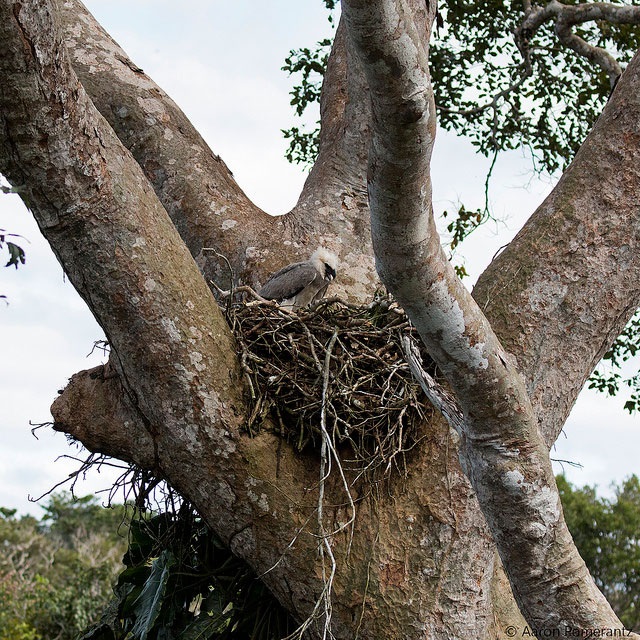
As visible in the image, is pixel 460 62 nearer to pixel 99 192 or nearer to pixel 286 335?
pixel 286 335

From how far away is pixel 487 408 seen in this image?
3170 millimetres

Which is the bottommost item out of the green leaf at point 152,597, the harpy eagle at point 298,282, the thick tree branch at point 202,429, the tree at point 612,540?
the green leaf at point 152,597

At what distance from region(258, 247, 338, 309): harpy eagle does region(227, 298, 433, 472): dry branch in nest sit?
0.65 metres

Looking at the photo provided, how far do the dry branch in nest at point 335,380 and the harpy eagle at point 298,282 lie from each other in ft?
2.14

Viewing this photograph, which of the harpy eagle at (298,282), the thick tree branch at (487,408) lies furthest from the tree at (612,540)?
the thick tree branch at (487,408)

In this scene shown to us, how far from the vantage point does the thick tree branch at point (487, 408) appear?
2.88 m

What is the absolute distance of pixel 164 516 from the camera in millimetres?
4629

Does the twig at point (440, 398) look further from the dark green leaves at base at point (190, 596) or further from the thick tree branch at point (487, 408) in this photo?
the dark green leaves at base at point (190, 596)

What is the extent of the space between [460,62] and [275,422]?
5905 mm

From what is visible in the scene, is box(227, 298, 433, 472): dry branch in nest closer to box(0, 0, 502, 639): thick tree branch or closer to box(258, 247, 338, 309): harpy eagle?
box(0, 0, 502, 639): thick tree branch

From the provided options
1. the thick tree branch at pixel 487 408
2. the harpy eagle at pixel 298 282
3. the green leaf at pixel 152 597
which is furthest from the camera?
the harpy eagle at pixel 298 282

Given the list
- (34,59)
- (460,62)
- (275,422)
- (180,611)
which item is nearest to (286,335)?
(275,422)

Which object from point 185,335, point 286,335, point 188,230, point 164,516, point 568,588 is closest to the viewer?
point 568,588

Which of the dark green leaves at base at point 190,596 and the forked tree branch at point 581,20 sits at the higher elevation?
the forked tree branch at point 581,20
